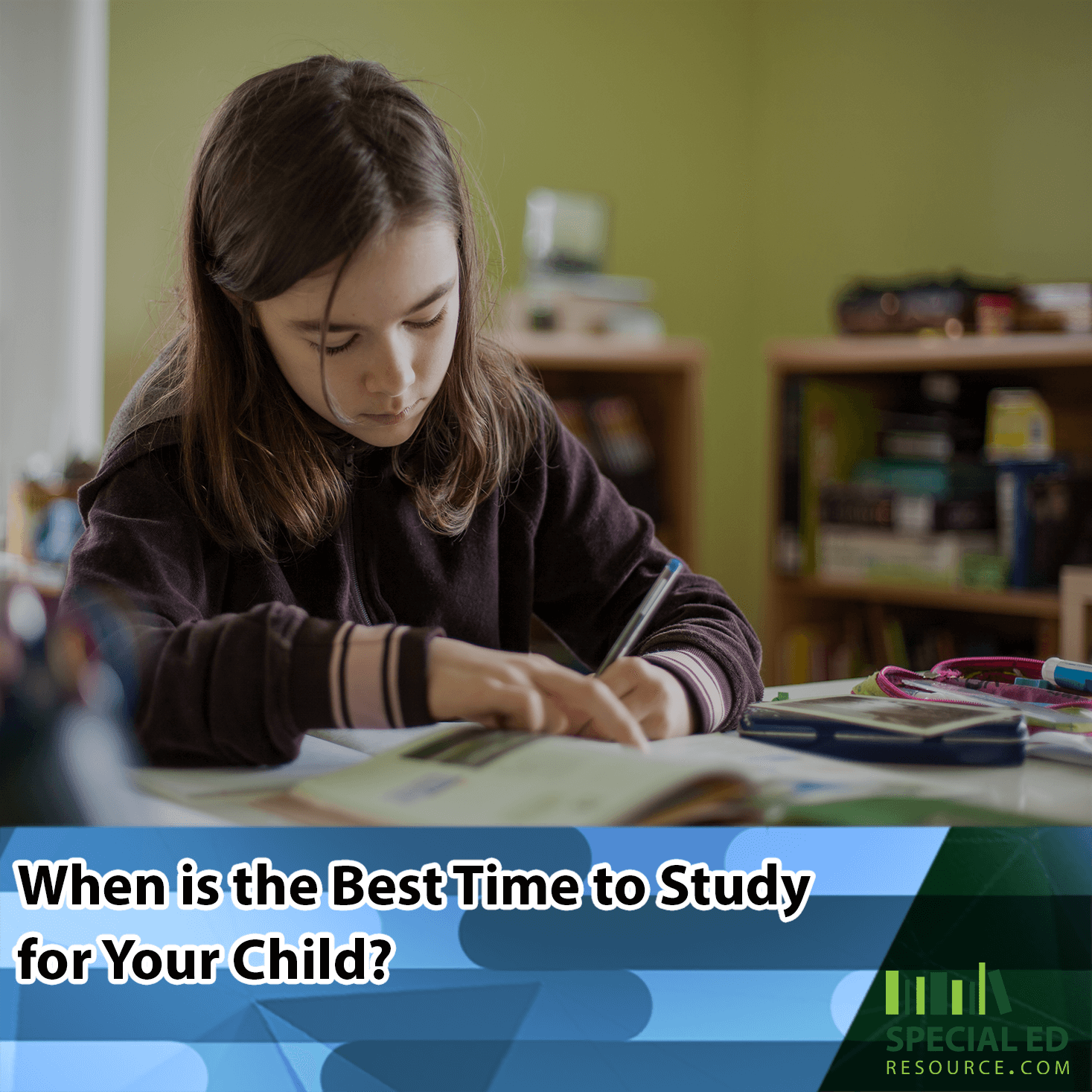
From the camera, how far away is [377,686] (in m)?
0.62

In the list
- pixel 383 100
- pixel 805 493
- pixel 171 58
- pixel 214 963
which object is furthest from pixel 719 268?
pixel 214 963

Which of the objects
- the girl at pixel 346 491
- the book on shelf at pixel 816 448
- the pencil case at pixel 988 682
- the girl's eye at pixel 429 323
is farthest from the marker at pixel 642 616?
the book on shelf at pixel 816 448

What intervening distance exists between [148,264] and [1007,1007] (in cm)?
223

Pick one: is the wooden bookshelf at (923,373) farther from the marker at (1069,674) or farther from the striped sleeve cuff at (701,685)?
the striped sleeve cuff at (701,685)

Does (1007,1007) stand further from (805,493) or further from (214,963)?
(805,493)

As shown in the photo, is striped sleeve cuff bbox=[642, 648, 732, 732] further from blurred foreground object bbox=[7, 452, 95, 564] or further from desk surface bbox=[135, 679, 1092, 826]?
blurred foreground object bbox=[7, 452, 95, 564]

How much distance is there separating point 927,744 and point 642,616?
32 centimetres

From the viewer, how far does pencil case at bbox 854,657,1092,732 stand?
0.77 metres

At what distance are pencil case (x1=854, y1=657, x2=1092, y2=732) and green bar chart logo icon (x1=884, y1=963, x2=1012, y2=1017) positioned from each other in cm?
25

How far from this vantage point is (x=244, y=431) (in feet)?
2.87

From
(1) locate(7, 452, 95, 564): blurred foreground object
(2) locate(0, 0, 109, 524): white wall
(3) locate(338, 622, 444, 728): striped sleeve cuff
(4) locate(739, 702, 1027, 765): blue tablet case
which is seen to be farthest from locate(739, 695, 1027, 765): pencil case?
(2) locate(0, 0, 109, 524): white wall

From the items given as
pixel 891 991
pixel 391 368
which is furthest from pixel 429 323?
pixel 891 991

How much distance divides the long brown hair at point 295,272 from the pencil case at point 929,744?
1.32 ft

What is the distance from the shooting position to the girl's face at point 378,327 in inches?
30.1
